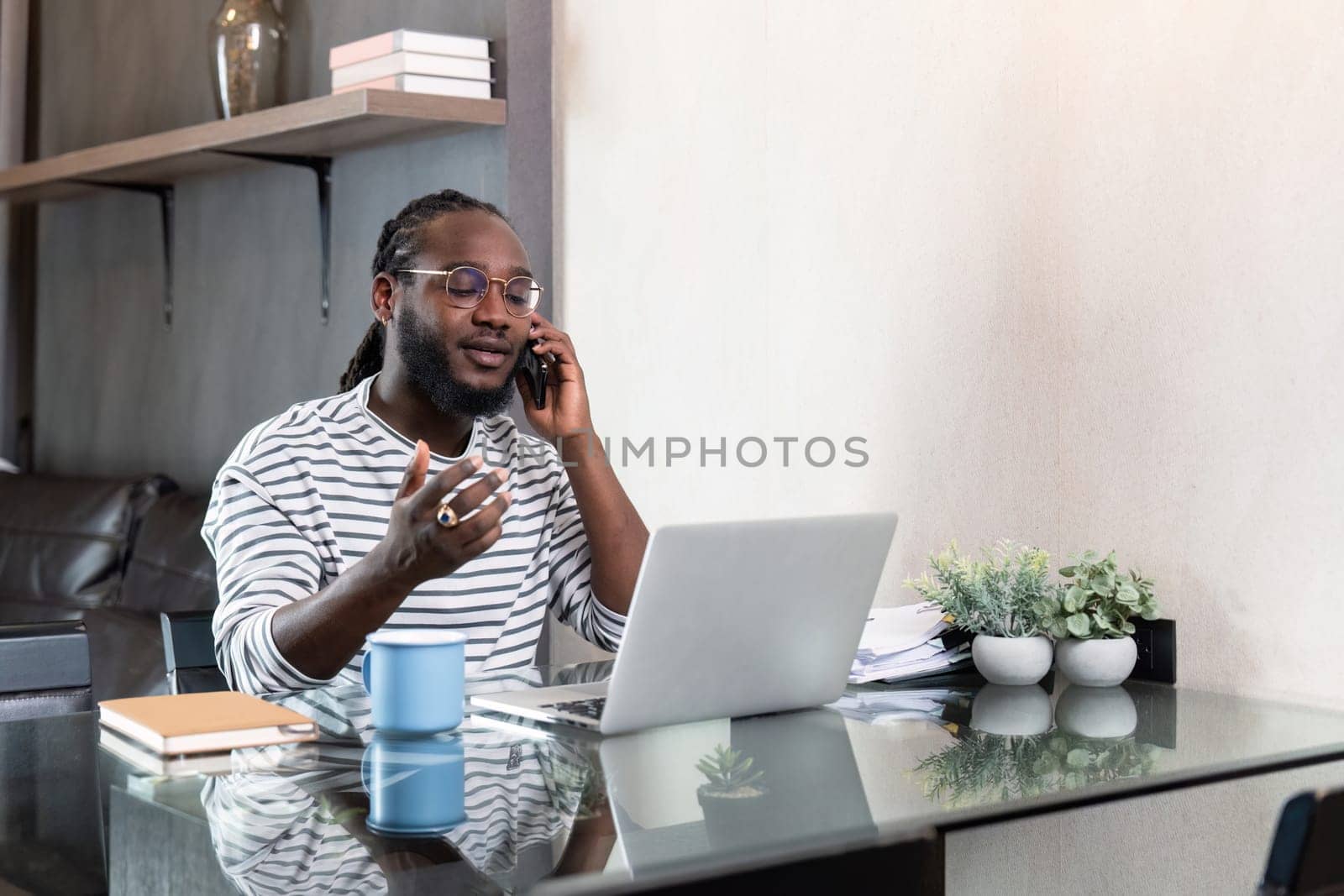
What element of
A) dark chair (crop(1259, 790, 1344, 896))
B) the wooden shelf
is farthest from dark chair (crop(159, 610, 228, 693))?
dark chair (crop(1259, 790, 1344, 896))

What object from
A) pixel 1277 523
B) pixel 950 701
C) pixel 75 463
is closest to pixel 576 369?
pixel 950 701

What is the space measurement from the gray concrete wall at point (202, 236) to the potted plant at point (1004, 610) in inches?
49.9

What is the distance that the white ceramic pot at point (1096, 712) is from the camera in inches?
55.9

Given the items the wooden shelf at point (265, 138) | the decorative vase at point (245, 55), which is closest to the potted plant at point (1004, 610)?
the wooden shelf at point (265, 138)

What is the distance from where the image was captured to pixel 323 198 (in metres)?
3.30

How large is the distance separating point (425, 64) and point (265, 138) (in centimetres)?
51

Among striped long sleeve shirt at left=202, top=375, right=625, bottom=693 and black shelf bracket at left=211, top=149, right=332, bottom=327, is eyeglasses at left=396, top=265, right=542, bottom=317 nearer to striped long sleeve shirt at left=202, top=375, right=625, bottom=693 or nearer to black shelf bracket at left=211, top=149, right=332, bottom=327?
A: striped long sleeve shirt at left=202, top=375, right=625, bottom=693

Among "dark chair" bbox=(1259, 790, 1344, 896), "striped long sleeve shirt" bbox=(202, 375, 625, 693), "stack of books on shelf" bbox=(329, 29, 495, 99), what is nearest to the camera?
"dark chair" bbox=(1259, 790, 1344, 896)

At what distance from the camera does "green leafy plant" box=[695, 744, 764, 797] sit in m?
1.14

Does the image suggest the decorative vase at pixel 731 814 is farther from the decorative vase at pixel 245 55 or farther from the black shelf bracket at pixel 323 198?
the decorative vase at pixel 245 55

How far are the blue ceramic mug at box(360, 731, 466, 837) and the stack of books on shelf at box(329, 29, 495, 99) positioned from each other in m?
A: 1.70

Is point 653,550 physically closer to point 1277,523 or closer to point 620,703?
point 620,703

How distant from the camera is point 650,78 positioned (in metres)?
2.62

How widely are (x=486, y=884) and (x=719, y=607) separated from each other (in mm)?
455
